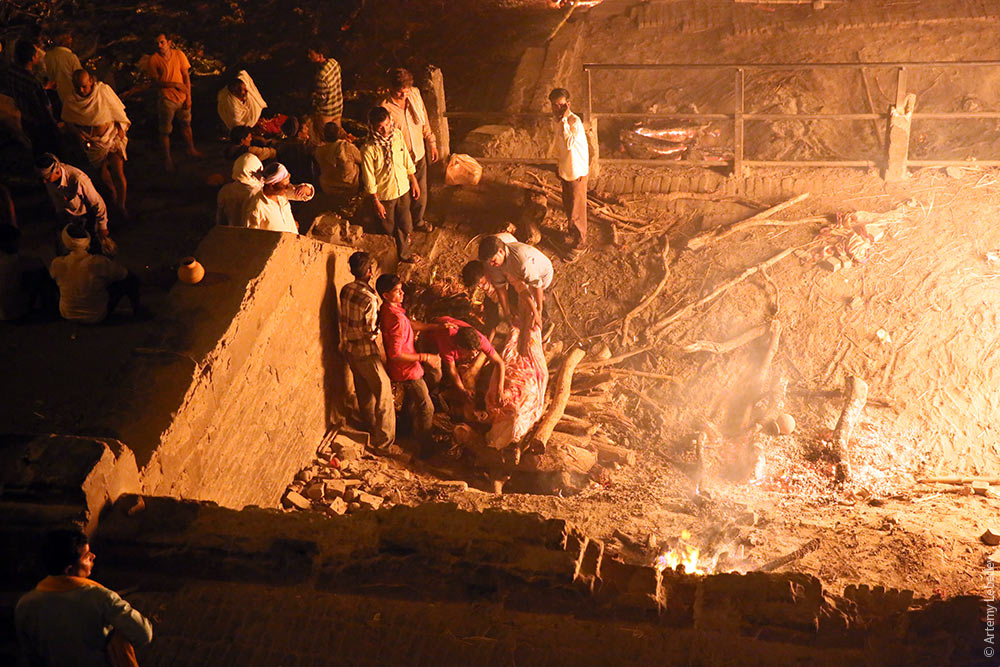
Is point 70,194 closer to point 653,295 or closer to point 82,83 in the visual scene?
point 82,83

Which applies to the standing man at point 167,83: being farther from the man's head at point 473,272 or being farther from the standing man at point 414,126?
the man's head at point 473,272

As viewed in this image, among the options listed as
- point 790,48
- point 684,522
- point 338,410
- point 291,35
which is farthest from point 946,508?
point 291,35

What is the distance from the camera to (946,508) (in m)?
7.69

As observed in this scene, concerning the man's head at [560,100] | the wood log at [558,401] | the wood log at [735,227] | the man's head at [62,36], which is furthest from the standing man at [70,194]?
the man's head at [62,36]

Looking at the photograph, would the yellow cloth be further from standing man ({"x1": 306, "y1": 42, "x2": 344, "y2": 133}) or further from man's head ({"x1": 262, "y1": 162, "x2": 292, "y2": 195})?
standing man ({"x1": 306, "y1": 42, "x2": 344, "y2": 133})

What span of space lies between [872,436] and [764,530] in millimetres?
2072

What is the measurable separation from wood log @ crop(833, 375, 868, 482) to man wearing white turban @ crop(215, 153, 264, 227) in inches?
217

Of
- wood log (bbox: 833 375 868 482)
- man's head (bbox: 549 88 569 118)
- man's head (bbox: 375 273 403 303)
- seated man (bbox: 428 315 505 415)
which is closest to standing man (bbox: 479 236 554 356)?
seated man (bbox: 428 315 505 415)

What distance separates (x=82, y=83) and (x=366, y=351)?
4088 millimetres

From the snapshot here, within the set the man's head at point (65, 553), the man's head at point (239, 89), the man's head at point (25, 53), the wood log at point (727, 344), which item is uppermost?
the man's head at point (25, 53)

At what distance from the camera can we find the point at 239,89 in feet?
35.6

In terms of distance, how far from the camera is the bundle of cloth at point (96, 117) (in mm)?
9672

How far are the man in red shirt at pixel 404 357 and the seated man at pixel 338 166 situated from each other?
199cm

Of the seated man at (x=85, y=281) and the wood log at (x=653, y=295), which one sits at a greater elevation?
the seated man at (x=85, y=281)
